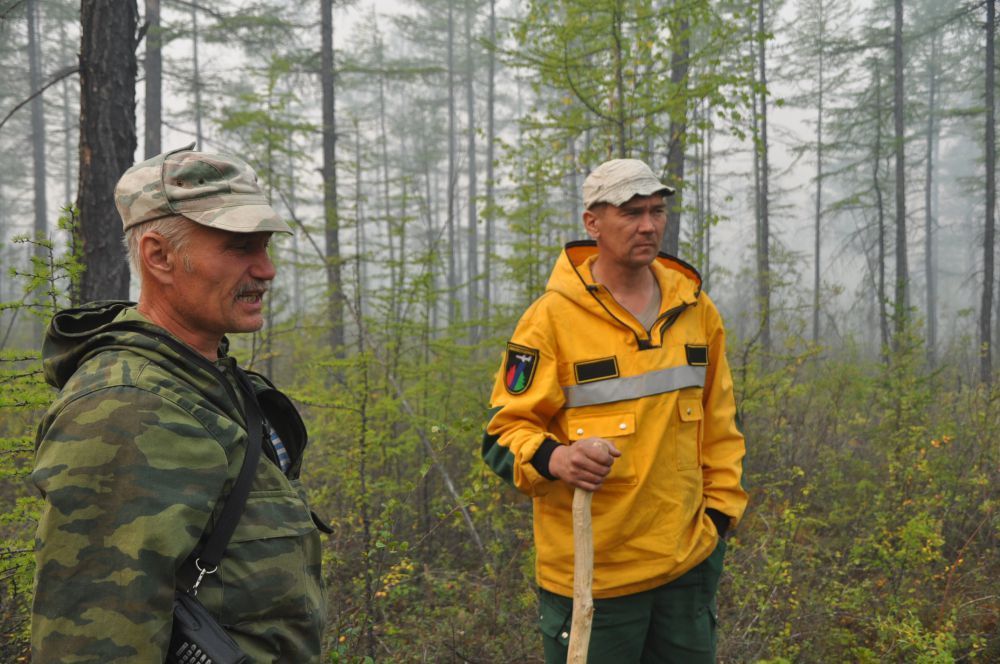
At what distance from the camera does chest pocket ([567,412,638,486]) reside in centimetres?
220

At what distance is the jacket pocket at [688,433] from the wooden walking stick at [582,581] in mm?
492

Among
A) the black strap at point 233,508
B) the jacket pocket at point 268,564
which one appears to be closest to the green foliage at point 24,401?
the black strap at point 233,508

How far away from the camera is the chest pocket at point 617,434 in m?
2.20

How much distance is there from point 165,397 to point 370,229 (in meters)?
54.2

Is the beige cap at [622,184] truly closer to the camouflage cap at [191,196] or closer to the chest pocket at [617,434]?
the chest pocket at [617,434]

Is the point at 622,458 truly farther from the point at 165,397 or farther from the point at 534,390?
the point at 165,397

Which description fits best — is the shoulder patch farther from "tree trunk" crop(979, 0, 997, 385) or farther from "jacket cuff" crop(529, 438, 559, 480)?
"tree trunk" crop(979, 0, 997, 385)

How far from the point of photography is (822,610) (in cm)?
397

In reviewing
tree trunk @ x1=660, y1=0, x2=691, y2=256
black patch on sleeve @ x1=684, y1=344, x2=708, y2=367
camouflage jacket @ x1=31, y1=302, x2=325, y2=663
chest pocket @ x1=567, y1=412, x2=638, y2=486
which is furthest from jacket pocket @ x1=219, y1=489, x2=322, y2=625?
tree trunk @ x1=660, y1=0, x2=691, y2=256

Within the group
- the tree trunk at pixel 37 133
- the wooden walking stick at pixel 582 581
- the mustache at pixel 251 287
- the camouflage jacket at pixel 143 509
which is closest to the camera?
the camouflage jacket at pixel 143 509

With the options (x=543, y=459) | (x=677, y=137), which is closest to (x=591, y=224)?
(x=543, y=459)

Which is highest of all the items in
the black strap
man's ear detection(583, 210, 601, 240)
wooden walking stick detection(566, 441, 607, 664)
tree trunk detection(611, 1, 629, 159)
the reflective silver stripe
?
tree trunk detection(611, 1, 629, 159)

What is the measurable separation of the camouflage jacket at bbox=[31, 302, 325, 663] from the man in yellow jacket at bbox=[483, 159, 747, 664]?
0.97 metres

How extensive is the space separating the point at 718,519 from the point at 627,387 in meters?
0.65
